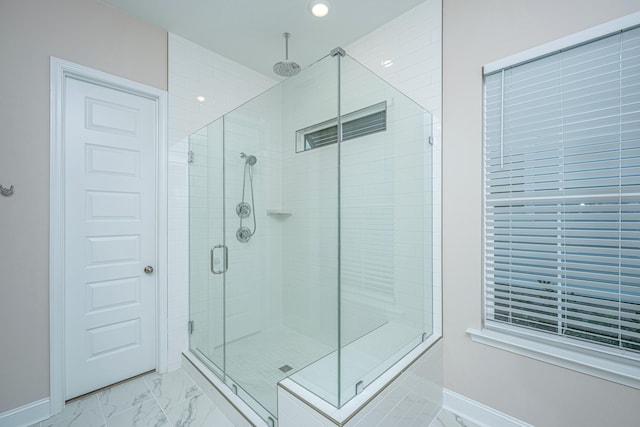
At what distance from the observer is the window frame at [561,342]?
3.99 feet

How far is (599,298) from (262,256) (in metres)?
1.87

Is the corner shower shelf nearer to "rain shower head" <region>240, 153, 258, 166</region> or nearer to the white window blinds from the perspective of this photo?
"rain shower head" <region>240, 153, 258, 166</region>

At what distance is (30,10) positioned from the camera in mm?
1609

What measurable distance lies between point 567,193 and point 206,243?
2.37 meters

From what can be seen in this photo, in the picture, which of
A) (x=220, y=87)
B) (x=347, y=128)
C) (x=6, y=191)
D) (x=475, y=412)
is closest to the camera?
(x=347, y=128)

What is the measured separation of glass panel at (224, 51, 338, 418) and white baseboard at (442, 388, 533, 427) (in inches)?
41.3

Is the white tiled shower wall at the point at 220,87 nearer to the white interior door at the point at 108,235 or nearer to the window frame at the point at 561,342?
the white interior door at the point at 108,235

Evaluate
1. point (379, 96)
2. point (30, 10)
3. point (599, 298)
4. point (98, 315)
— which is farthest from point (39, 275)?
point (599, 298)

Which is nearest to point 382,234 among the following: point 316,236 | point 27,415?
point 316,236

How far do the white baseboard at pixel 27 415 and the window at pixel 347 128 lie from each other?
2215mm

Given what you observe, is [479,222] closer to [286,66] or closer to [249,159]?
[249,159]

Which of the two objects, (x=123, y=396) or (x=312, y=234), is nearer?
(x=312, y=234)

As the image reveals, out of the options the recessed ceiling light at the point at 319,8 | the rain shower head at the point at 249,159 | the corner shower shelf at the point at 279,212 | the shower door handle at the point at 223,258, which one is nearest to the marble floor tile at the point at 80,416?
the shower door handle at the point at 223,258

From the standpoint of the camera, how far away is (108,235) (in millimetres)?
1938
